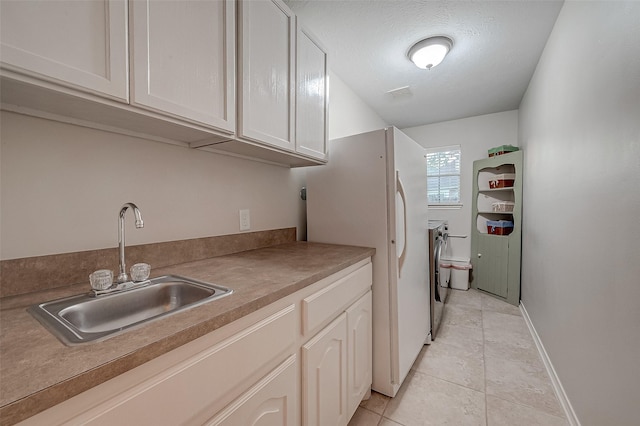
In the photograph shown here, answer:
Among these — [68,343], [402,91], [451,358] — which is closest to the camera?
[68,343]

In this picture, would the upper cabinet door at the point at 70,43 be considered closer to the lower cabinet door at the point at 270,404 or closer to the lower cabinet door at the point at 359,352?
the lower cabinet door at the point at 270,404

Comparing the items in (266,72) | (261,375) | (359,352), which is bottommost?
(359,352)

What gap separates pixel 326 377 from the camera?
1.13 meters

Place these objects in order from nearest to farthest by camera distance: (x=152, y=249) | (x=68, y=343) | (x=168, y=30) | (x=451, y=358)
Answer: (x=68, y=343), (x=168, y=30), (x=152, y=249), (x=451, y=358)

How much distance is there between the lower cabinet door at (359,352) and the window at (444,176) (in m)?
3.08

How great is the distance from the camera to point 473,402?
5.20ft

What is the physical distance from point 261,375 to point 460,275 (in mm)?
3580

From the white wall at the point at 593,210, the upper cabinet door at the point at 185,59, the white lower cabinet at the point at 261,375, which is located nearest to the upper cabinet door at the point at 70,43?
the upper cabinet door at the point at 185,59

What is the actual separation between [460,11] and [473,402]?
252 cm

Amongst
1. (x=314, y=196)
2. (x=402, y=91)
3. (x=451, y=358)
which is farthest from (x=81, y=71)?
(x=402, y=91)

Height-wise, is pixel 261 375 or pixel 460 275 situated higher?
pixel 261 375

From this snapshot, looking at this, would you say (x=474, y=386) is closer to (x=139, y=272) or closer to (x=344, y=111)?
(x=139, y=272)

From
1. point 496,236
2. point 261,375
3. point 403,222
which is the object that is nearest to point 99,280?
point 261,375

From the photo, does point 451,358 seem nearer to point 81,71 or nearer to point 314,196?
point 314,196
